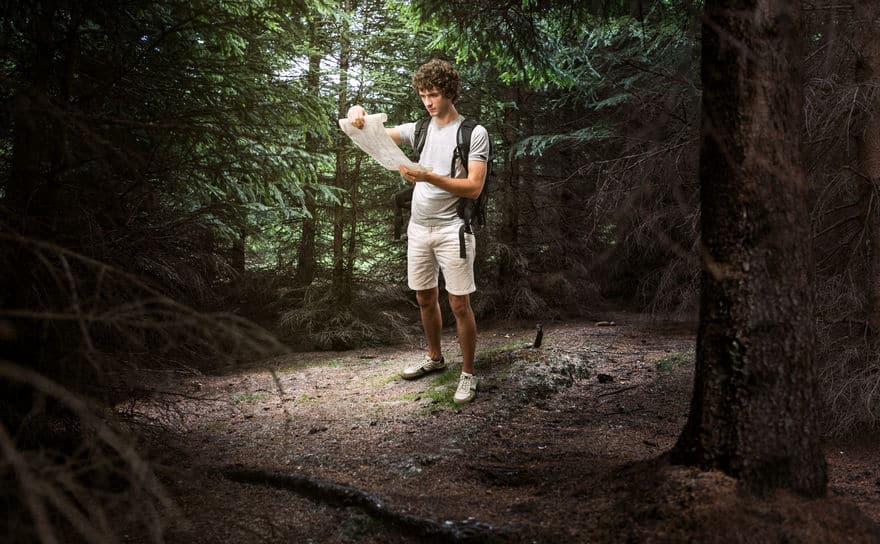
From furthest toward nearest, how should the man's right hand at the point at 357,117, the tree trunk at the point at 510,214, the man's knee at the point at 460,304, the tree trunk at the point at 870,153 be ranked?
the tree trunk at the point at 510,214, the man's knee at the point at 460,304, the man's right hand at the point at 357,117, the tree trunk at the point at 870,153

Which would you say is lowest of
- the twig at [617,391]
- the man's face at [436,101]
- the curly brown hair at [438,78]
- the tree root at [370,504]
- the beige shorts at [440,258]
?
Result: the tree root at [370,504]

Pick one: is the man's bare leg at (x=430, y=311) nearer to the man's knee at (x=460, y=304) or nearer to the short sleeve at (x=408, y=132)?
the man's knee at (x=460, y=304)

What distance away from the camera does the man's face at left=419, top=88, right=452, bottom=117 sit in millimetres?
→ 4781

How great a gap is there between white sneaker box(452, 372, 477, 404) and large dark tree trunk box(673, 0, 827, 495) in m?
2.66

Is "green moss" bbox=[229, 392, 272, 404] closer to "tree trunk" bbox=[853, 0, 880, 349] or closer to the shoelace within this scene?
the shoelace

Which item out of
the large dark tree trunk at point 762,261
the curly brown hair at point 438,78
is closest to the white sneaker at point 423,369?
the curly brown hair at point 438,78

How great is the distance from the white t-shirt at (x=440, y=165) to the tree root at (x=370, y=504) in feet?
8.39

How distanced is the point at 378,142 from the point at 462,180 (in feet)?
2.66

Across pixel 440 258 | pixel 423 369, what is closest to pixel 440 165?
pixel 440 258

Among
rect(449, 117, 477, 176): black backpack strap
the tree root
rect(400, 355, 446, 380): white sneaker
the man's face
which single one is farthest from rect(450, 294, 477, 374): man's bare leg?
the tree root

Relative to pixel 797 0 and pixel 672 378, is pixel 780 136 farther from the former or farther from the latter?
pixel 672 378

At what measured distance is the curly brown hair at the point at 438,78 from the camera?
183 inches

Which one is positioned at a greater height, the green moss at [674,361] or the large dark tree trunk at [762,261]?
the large dark tree trunk at [762,261]

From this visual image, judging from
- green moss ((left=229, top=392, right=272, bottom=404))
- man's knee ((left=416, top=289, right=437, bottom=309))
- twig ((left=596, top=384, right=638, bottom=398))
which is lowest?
green moss ((left=229, top=392, right=272, bottom=404))
